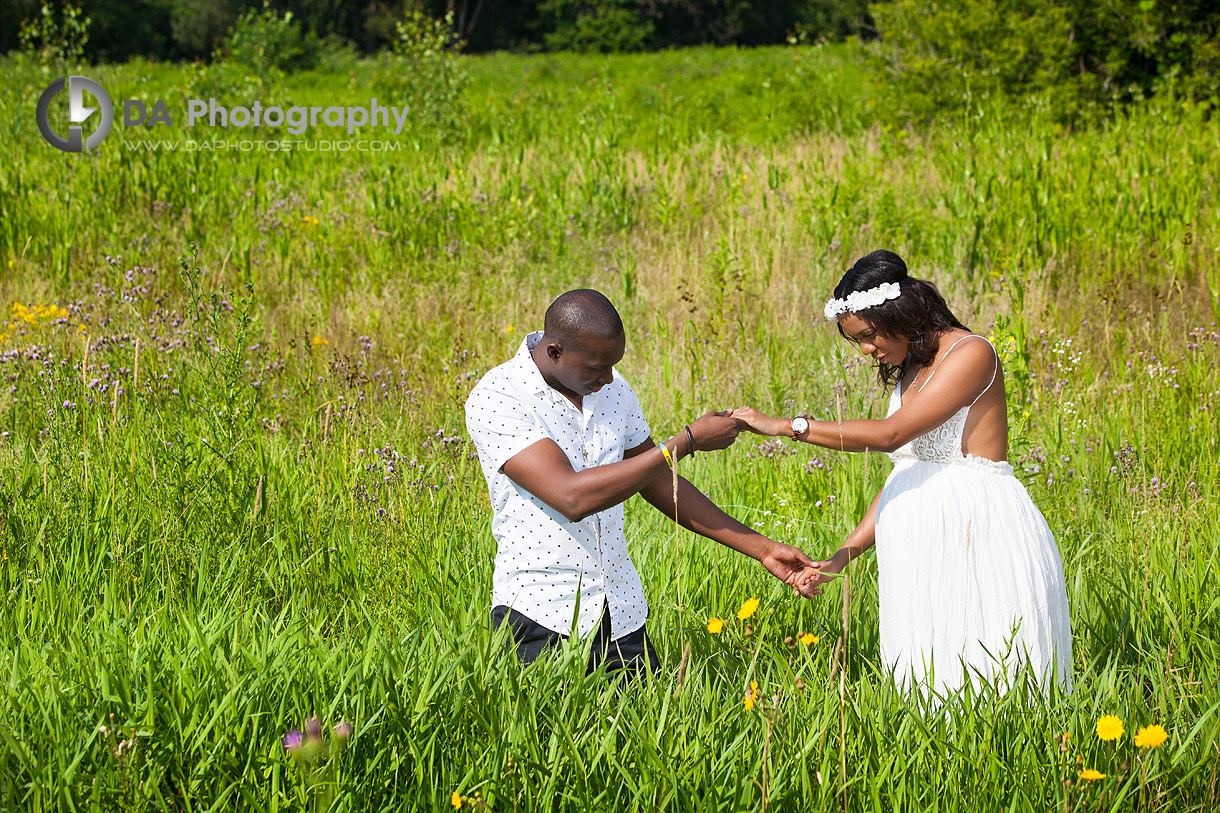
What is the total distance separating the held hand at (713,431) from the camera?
233 cm

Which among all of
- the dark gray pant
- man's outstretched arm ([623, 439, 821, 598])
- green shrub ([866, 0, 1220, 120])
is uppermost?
green shrub ([866, 0, 1220, 120])

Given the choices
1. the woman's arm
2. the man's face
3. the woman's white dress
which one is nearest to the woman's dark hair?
the woman's arm

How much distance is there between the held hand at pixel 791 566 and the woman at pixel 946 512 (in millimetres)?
155

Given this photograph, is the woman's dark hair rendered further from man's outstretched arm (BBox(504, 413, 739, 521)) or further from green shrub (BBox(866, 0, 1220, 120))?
green shrub (BBox(866, 0, 1220, 120))

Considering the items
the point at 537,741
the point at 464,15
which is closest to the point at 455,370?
the point at 537,741

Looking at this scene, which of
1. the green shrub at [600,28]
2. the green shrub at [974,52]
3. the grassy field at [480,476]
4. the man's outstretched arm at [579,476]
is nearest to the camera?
the grassy field at [480,476]

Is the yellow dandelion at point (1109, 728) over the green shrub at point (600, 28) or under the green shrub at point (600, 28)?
under

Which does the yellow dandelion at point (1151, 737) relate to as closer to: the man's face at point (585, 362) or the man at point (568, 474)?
the man at point (568, 474)

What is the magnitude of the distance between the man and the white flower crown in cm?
54

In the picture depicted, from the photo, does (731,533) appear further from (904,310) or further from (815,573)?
(904,310)

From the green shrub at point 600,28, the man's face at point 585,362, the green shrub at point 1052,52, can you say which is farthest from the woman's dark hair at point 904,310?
the green shrub at point 600,28

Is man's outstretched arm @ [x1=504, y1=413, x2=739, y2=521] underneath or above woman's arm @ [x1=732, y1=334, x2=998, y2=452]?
underneath

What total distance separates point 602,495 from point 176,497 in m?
1.94

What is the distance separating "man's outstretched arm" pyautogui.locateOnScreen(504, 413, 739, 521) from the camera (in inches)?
86.6
